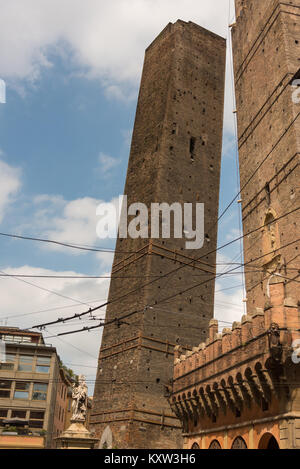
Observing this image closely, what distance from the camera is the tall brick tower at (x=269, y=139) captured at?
18.8 m

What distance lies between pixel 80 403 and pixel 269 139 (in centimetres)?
1336

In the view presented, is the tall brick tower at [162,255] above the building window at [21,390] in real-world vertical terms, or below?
above

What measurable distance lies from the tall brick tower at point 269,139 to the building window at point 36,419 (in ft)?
59.7

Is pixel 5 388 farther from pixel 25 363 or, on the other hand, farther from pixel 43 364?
pixel 43 364

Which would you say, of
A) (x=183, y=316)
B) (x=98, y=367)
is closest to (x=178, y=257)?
(x=183, y=316)

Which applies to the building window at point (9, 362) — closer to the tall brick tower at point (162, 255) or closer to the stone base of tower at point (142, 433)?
the tall brick tower at point (162, 255)

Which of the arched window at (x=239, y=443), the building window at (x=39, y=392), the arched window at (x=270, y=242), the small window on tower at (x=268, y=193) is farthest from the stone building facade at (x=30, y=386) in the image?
the arched window at (x=239, y=443)

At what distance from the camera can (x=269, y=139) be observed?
2112cm

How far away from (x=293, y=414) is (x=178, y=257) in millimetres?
19363

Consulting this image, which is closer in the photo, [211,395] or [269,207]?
[211,395]

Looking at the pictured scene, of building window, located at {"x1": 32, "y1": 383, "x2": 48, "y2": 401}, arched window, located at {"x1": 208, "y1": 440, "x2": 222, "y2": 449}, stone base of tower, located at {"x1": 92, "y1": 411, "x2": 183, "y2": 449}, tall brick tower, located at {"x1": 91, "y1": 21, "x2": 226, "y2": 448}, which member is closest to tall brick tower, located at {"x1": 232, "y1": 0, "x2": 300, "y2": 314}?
arched window, located at {"x1": 208, "y1": 440, "x2": 222, "y2": 449}

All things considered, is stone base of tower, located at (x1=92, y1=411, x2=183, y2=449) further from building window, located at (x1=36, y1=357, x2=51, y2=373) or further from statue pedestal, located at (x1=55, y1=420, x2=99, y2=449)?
building window, located at (x1=36, y1=357, x2=51, y2=373)
